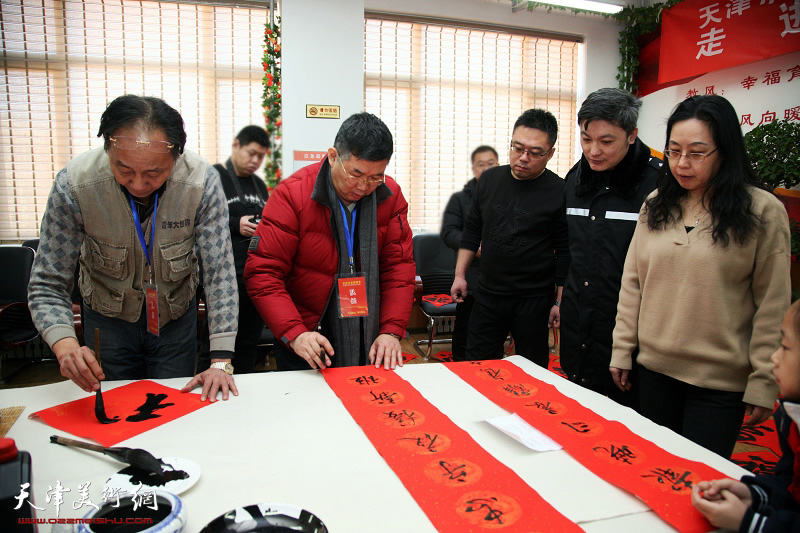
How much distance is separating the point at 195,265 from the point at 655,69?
4.56 m

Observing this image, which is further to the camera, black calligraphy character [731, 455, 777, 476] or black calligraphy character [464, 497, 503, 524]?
black calligraphy character [731, 455, 777, 476]

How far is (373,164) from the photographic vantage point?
1469mm

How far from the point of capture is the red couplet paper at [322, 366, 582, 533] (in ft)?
2.61

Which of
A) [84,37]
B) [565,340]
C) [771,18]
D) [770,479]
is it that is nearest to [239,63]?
[84,37]

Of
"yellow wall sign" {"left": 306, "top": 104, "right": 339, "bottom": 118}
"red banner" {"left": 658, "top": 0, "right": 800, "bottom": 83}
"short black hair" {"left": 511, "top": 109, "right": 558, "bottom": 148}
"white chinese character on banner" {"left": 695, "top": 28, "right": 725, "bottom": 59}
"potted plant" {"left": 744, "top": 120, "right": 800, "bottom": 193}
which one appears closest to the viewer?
"short black hair" {"left": 511, "top": 109, "right": 558, "bottom": 148}

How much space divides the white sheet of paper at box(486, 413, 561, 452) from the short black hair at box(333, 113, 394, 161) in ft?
2.58

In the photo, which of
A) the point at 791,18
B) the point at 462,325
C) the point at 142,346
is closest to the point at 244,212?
the point at 142,346

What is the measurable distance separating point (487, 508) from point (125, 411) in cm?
86

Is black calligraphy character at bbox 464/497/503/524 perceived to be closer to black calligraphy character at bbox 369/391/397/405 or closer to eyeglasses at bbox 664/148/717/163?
black calligraphy character at bbox 369/391/397/405

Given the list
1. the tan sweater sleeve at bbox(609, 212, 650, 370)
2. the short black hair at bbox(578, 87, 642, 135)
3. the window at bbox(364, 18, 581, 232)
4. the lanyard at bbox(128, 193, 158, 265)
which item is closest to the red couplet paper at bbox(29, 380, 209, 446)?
the lanyard at bbox(128, 193, 158, 265)

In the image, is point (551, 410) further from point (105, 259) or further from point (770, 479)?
point (105, 259)

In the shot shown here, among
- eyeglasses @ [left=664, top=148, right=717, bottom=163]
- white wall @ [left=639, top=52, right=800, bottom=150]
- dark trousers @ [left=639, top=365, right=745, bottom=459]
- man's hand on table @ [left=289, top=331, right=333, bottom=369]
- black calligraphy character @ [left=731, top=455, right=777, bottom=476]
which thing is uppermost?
white wall @ [left=639, top=52, right=800, bottom=150]

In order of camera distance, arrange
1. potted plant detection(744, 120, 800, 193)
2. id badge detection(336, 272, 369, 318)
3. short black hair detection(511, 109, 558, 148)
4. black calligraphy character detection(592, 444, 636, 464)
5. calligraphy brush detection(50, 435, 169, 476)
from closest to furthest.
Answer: calligraphy brush detection(50, 435, 169, 476) < black calligraphy character detection(592, 444, 636, 464) < id badge detection(336, 272, 369, 318) < short black hair detection(511, 109, 558, 148) < potted plant detection(744, 120, 800, 193)

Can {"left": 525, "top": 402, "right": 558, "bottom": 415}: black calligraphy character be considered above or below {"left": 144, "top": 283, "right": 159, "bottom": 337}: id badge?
below
